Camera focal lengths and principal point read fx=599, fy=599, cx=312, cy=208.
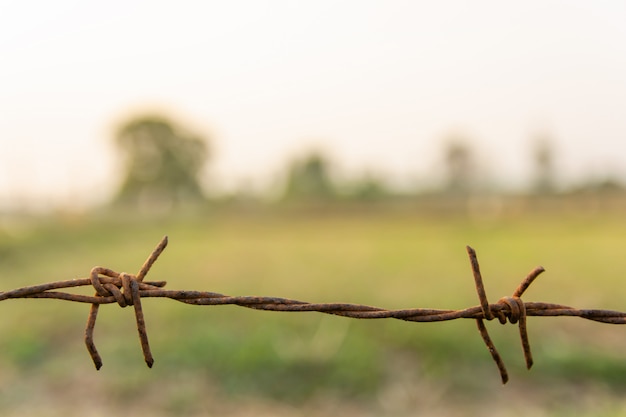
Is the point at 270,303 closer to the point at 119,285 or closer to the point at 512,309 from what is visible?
the point at 119,285

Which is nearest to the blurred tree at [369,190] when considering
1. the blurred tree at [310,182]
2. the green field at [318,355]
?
the blurred tree at [310,182]

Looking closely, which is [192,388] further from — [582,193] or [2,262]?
[582,193]

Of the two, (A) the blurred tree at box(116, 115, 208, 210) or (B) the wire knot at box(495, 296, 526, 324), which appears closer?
(B) the wire knot at box(495, 296, 526, 324)

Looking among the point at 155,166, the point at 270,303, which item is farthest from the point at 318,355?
the point at 155,166

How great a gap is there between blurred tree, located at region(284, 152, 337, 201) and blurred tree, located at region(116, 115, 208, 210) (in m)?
7.03

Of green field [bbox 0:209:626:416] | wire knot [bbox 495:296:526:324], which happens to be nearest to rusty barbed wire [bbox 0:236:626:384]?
wire knot [bbox 495:296:526:324]

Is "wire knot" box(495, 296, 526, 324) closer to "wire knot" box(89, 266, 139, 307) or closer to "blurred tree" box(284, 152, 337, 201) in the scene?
"wire knot" box(89, 266, 139, 307)

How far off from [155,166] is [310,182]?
1319 centimetres

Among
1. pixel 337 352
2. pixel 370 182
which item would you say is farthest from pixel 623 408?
pixel 370 182

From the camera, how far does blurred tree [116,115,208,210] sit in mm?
37969

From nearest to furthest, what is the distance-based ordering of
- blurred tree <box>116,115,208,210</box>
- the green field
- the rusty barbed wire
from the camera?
the rusty barbed wire < the green field < blurred tree <box>116,115,208,210</box>

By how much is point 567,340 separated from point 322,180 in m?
42.5

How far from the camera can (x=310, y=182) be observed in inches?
1863

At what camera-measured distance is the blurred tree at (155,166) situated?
125 ft
